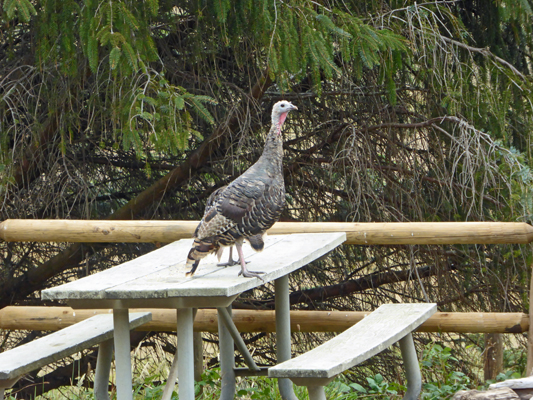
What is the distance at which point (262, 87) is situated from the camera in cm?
480

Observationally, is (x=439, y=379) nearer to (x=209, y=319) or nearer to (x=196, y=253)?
(x=209, y=319)

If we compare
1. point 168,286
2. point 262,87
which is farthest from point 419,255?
point 168,286

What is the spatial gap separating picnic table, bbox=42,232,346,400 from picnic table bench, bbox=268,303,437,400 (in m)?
0.33

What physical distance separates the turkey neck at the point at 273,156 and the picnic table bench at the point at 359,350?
78 cm

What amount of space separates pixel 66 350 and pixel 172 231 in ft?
3.42

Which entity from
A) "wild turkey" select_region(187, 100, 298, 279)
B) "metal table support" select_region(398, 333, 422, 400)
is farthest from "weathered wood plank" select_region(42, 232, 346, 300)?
"metal table support" select_region(398, 333, 422, 400)

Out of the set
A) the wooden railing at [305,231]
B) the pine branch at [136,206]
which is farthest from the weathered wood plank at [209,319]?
the pine branch at [136,206]

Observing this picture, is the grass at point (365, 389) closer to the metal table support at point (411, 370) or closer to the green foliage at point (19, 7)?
the metal table support at point (411, 370)

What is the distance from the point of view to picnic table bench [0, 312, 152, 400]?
254cm

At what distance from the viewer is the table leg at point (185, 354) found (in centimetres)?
238

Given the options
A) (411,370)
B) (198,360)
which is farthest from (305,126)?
(411,370)

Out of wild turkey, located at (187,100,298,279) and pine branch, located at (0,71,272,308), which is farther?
pine branch, located at (0,71,272,308)

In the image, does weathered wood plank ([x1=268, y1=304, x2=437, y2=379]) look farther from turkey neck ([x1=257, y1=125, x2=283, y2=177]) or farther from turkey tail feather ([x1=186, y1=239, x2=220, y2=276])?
turkey neck ([x1=257, y1=125, x2=283, y2=177])

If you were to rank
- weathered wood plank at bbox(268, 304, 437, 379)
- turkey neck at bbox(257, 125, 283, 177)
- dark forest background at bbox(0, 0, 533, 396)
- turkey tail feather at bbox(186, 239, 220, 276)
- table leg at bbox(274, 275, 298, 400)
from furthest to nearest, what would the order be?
dark forest background at bbox(0, 0, 533, 396) → table leg at bbox(274, 275, 298, 400) → turkey neck at bbox(257, 125, 283, 177) → turkey tail feather at bbox(186, 239, 220, 276) → weathered wood plank at bbox(268, 304, 437, 379)
